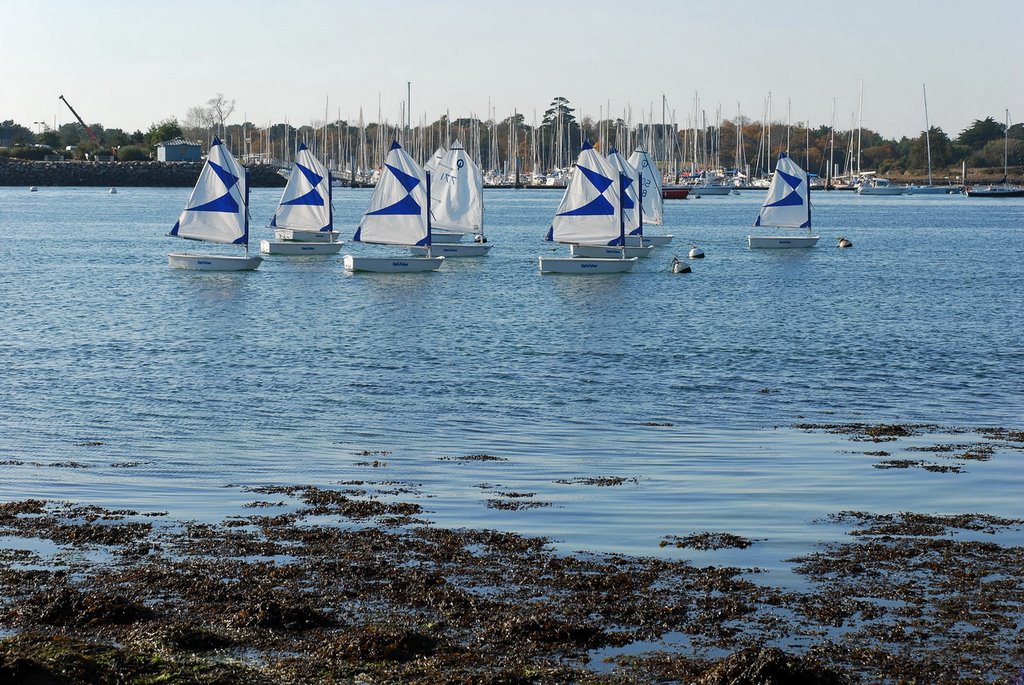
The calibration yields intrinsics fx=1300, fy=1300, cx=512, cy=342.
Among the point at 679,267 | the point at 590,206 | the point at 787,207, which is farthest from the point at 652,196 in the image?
the point at 590,206

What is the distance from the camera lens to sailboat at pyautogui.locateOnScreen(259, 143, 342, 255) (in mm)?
62656

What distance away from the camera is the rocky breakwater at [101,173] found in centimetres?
18188

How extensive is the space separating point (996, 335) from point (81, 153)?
182653 mm

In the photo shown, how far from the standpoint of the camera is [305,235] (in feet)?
215

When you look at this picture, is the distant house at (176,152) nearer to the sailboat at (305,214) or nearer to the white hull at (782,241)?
the sailboat at (305,214)

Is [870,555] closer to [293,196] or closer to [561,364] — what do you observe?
[561,364]

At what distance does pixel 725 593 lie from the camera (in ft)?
35.8

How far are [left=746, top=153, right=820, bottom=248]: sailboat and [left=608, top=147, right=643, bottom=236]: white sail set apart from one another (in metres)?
9.28

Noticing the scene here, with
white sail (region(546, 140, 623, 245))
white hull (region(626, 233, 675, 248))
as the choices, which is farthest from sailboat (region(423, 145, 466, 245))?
white hull (region(626, 233, 675, 248))

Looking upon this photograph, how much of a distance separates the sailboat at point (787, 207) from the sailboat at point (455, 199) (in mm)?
16887

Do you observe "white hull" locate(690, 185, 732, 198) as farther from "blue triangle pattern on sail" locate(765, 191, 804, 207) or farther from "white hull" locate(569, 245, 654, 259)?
"white hull" locate(569, 245, 654, 259)

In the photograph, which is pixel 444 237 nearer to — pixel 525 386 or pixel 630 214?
pixel 630 214

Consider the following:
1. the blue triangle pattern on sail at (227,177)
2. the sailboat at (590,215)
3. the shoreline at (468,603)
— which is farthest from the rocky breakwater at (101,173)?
the shoreline at (468,603)

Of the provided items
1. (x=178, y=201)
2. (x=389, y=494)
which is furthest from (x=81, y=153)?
(x=389, y=494)
